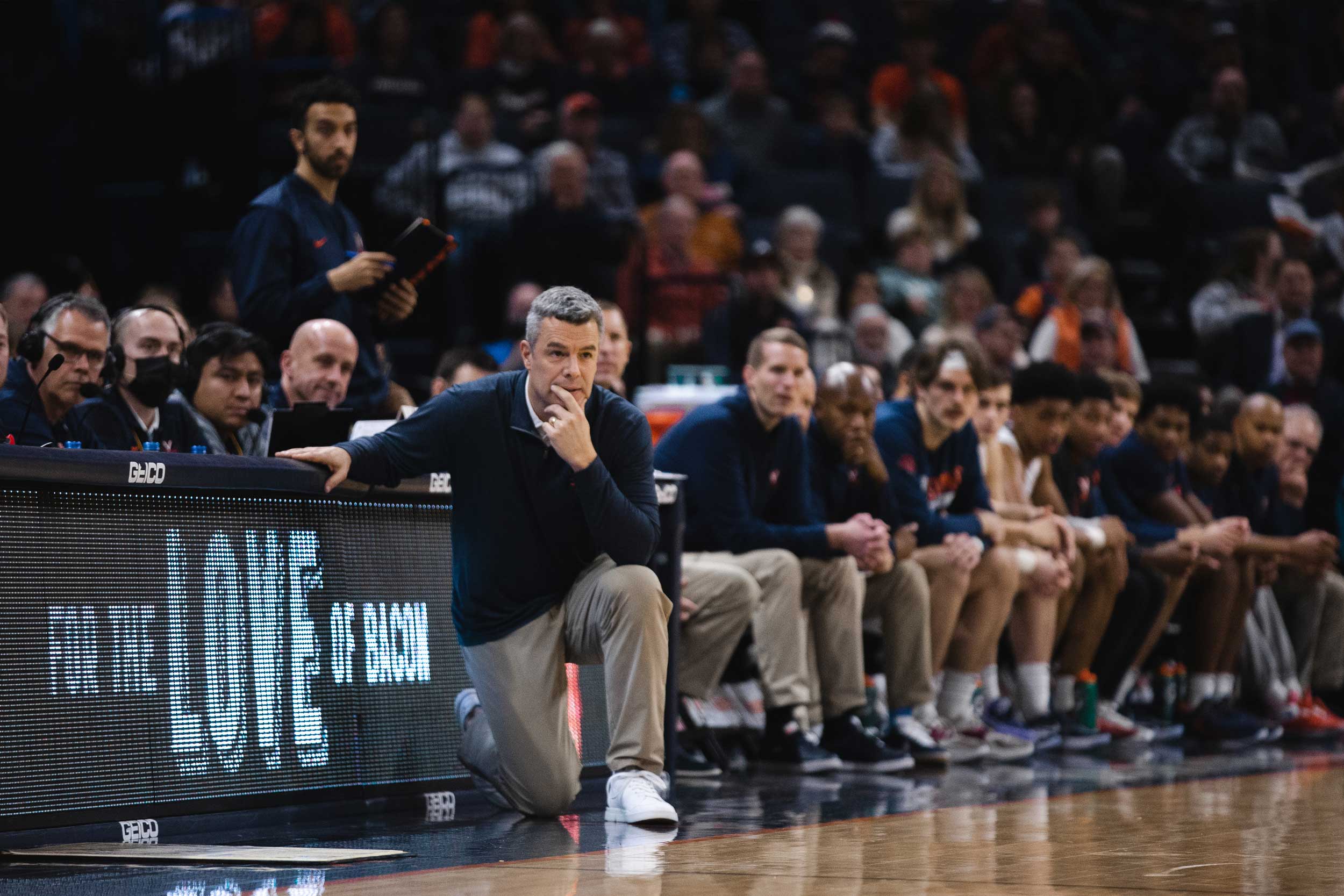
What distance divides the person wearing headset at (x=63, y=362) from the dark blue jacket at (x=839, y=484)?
2.91 m

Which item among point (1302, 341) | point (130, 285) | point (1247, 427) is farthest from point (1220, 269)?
point (130, 285)

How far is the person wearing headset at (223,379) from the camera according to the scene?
5828mm

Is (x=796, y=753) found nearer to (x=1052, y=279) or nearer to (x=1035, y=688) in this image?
(x=1035, y=688)

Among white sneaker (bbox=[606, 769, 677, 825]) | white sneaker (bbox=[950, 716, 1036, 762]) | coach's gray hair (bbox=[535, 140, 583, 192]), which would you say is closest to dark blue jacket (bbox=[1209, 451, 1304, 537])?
white sneaker (bbox=[950, 716, 1036, 762])

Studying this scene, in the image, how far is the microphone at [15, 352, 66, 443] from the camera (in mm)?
4875

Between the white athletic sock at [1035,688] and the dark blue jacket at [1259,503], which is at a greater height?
the dark blue jacket at [1259,503]

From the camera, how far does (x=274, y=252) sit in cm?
627

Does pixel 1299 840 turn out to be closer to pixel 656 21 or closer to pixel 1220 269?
pixel 1220 269

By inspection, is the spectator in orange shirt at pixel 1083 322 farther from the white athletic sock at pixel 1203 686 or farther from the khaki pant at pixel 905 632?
the khaki pant at pixel 905 632

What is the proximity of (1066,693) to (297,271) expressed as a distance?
13.1ft

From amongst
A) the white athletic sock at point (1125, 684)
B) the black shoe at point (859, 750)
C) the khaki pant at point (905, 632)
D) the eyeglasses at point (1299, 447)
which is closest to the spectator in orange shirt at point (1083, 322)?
the eyeglasses at point (1299, 447)

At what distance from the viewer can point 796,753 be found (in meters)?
6.68

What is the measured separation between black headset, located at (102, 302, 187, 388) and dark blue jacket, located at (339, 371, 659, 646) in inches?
49.2

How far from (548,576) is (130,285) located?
21.4 feet
